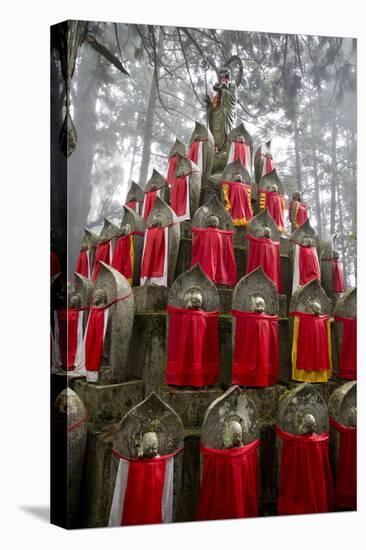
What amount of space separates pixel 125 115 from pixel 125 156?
1.30 feet

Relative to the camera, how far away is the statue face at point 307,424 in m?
9.17

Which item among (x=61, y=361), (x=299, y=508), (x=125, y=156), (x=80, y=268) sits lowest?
(x=299, y=508)

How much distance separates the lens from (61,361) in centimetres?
852

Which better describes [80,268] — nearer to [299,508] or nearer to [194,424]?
[194,424]

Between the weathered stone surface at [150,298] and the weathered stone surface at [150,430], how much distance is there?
1.01m

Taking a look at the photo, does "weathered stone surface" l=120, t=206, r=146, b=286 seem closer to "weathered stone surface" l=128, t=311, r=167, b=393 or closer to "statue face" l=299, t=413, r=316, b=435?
"weathered stone surface" l=128, t=311, r=167, b=393

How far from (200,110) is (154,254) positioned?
5.13 feet

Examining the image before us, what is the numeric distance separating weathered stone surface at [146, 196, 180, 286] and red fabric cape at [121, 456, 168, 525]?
6.42ft

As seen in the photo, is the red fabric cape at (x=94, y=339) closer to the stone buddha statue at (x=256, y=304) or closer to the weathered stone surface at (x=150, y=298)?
the weathered stone surface at (x=150, y=298)

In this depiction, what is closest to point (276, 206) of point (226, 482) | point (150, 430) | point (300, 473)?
point (300, 473)

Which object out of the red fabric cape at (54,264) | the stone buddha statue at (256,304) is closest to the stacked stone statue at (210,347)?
the stone buddha statue at (256,304)

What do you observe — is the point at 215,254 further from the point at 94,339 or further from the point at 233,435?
the point at 233,435

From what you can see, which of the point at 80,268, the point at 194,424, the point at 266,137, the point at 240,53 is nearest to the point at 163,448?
the point at 194,424

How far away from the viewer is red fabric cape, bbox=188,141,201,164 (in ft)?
31.4
